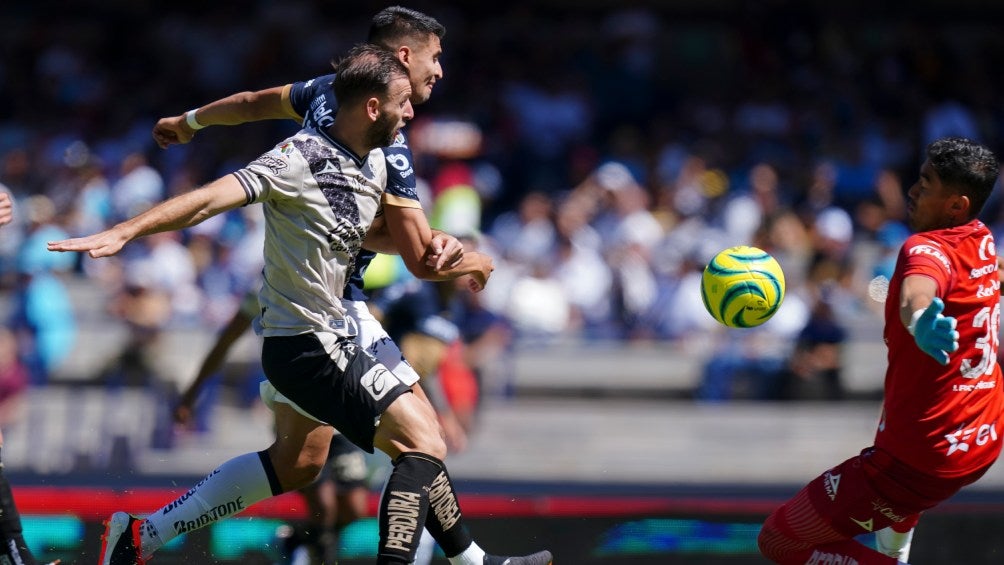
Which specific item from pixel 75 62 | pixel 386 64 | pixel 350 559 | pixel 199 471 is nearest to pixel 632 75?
pixel 75 62

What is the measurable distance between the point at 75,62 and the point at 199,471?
8.42 meters

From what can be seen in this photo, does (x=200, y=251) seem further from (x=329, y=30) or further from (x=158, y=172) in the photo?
(x=329, y=30)

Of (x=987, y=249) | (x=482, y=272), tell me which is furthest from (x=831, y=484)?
(x=482, y=272)

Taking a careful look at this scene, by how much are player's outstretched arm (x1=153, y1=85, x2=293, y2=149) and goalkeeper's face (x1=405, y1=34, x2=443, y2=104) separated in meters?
0.57

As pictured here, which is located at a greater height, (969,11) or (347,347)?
(969,11)

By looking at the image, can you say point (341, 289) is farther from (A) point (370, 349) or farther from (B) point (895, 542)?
(B) point (895, 542)

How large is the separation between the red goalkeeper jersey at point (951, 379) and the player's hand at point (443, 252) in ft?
5.64

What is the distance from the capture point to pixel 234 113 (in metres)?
5.80

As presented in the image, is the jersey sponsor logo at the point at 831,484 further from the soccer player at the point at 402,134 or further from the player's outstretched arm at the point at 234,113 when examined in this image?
the player's outstretched arm at the point at 234,113

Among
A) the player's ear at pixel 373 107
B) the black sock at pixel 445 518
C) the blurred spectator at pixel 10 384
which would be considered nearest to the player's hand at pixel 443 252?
the player's ear at pixel 373 107

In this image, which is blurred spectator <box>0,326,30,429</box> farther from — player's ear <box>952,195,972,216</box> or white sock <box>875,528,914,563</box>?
player's ear <box>952,195,972,216</box>

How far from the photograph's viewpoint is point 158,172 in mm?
14898

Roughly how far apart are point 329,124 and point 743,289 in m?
2.00

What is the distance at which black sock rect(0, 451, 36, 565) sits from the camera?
16.9ft
